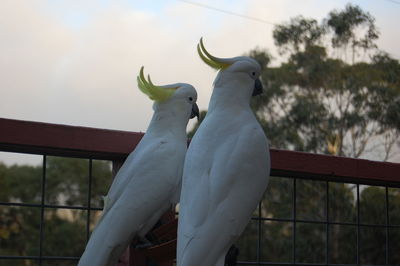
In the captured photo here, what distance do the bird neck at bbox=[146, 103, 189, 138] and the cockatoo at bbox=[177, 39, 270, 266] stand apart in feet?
1.26

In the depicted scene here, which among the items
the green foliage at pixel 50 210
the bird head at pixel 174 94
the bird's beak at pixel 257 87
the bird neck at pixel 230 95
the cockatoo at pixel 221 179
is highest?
the green foliage at pixel 50 210

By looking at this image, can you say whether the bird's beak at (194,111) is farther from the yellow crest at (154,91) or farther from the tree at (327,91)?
the tree at (327,91)

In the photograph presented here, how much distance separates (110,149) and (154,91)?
31 centimetres

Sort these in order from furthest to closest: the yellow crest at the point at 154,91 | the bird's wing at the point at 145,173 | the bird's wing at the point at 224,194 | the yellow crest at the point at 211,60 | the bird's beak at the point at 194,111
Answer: the bird's beak at the point at 194,111 → the yellow crest at the point at 154,91 → the bird's wing at the point at 145,173 → the yellow crest at the point at 211,60 → the bird's wing at the point at 224,194

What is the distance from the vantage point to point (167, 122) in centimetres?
241

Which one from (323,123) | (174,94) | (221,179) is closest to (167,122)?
(174,94)

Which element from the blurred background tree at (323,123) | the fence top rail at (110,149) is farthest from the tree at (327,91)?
the fence top rail at (110,149)

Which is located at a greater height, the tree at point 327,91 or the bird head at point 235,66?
the tree at point 327,91

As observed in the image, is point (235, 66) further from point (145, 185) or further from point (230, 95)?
point (145, 185)

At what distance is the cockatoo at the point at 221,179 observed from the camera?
5.77 ft

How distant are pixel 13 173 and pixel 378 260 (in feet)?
31.0

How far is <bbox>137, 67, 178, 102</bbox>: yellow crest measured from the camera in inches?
92.7

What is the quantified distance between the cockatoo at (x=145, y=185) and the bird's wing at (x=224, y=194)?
36 centimetres

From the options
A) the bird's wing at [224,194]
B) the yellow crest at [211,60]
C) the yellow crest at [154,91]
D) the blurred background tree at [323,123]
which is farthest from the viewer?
the blurred background tree at [323,123]
